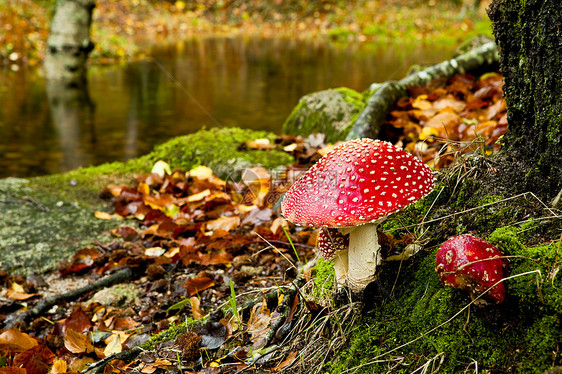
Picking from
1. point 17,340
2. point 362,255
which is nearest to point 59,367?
point 17,340

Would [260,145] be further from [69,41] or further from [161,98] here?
[69,41]

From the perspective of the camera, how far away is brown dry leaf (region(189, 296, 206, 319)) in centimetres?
296

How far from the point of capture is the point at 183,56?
15.0 m

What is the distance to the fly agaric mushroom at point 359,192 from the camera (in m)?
1.82

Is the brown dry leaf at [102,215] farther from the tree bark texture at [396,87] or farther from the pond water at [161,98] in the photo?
the pond water at [161,98]

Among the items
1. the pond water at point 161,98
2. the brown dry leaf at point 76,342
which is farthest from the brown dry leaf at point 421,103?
the brown dry leaf at point 76,342

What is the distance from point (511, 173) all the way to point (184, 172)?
3.50 metres

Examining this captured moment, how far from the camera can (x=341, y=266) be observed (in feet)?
7.30

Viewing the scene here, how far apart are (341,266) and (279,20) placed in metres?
21.7

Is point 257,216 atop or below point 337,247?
below

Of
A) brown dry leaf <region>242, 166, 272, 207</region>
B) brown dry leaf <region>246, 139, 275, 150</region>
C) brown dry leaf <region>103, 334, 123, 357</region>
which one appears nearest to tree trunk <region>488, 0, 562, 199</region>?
brown dry leaf <region>103, 334, 123, 357</region>

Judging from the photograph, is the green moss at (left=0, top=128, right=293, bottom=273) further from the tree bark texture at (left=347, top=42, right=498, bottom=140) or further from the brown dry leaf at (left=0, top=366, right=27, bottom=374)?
the brown dry leaf at (left=0, top=366, right=27, bottom=374)

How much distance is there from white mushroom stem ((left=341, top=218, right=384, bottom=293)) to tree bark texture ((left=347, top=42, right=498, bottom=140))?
2400 millimetres

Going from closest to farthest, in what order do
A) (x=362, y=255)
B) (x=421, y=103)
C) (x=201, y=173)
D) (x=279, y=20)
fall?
(x=362, y=255) → (x=201, y=173) → (x=421, y=103) → (x=279, y=20)
